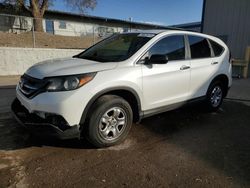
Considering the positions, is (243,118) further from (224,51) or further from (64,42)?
(64,42)

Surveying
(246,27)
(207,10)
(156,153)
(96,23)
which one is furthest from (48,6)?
(156,153)

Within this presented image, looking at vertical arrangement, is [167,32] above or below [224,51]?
above

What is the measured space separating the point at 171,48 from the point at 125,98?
4.39ft

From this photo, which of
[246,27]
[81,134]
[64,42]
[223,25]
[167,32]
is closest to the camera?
[81,134]

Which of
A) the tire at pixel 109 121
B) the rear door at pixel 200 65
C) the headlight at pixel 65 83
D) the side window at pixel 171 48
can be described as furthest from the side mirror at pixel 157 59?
the headlight at pixel 65 83

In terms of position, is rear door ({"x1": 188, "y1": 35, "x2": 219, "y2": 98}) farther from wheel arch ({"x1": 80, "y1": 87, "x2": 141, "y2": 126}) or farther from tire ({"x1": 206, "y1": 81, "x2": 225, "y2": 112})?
wheel arch ({"x1": 80, "y1": 87, "x2": 141, "y2": 126})

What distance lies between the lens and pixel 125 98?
351 cm

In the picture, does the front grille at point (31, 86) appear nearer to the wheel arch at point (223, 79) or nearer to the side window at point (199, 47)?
the side window at point (199, 47)

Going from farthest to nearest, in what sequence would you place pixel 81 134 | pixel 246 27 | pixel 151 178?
pixel 246 27 < pixel 81 134 < pixel 151 178

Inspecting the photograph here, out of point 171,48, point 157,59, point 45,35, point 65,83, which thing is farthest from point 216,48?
point 45,35

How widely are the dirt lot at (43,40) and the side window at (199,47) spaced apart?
31.5ft

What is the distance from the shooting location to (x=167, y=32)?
4.02 metres

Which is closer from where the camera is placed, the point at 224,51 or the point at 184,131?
the point at 184,131

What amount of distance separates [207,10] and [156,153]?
1188 centimetres
